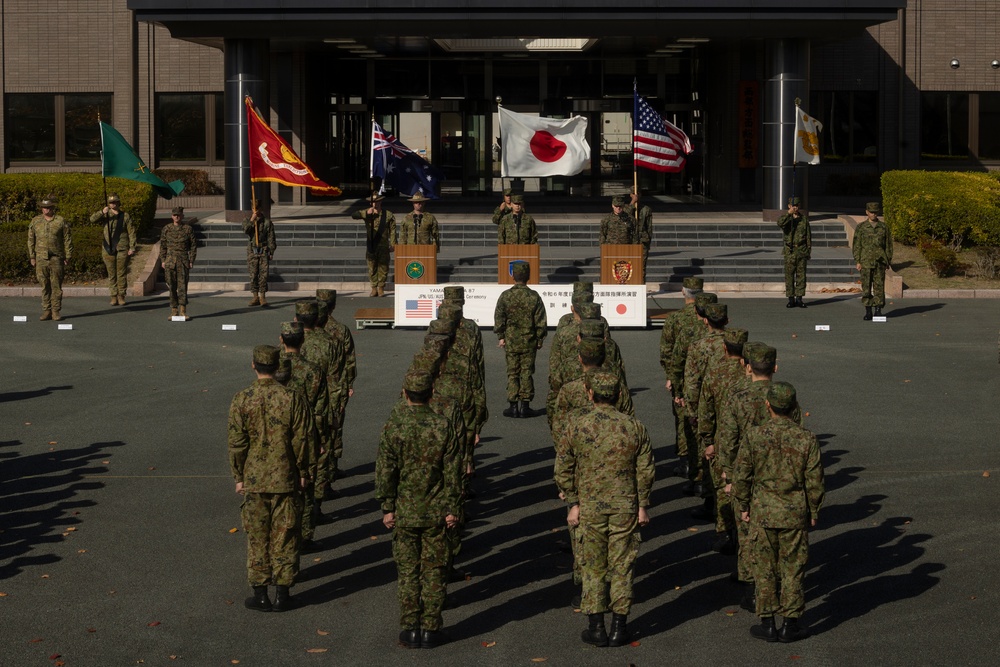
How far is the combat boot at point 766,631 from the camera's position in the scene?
8.86m

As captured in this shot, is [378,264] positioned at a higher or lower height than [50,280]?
higher

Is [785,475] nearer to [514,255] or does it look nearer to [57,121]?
[514,255]

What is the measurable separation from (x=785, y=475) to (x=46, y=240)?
17.4m

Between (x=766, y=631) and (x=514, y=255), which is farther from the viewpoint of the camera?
(x=514, y=255)

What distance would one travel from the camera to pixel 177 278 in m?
23.5

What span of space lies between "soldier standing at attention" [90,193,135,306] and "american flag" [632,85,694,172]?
9.06 meters

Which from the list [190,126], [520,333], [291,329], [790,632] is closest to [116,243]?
[520,333]

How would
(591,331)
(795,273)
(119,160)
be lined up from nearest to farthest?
(591,331)
(795,273)
(119,160)

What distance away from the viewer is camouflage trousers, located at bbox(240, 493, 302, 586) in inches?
372

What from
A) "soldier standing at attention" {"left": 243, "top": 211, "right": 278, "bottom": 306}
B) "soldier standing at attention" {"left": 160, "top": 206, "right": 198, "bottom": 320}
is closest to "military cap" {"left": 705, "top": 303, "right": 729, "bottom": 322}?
"soldier standing at attention" {"left": 160, "top": 206, "right": 198, "bottom": 320}

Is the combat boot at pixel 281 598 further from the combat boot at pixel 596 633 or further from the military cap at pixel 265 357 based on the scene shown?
the combat boot at pixel 596 633

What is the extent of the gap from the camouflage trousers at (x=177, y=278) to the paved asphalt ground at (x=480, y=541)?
4.25 metres

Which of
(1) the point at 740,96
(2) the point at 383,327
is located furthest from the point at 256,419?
(1) the point at 740,96

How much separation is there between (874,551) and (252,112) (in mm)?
17417
